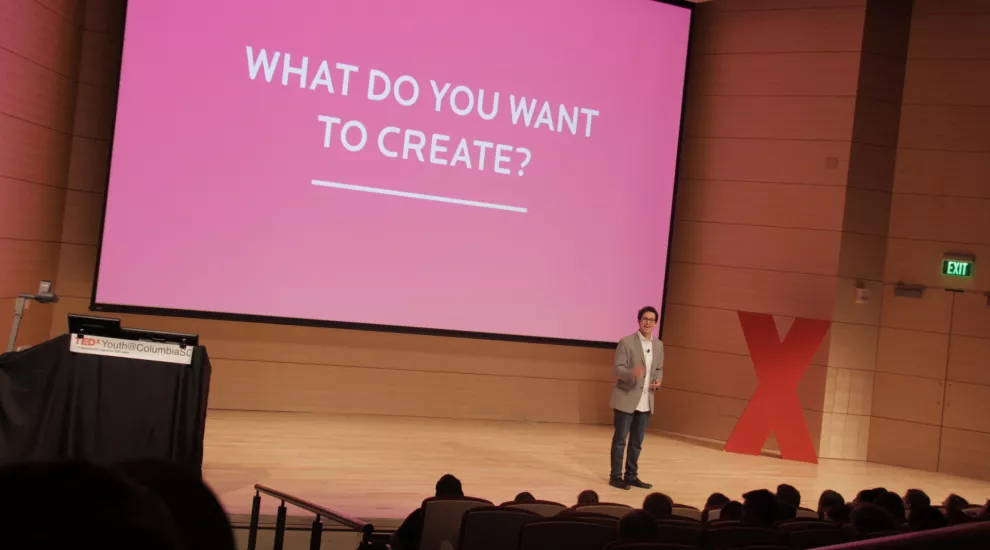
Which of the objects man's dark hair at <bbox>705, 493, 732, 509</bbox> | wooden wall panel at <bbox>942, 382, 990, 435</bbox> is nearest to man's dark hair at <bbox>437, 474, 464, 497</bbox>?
man's dark hair at <bbox>705, 493, 732, 509</bbox>

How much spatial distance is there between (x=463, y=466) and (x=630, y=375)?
4.38 feet

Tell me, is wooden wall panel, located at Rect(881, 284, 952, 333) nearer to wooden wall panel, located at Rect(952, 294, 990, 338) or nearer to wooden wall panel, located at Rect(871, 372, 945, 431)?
wooden wall panel, located at Rect(952, 294, 990, 338)

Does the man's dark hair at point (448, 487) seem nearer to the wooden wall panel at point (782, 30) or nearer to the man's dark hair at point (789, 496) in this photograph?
the man's dark hair at point (789, 496)

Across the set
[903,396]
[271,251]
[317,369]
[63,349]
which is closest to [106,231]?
[271,251]

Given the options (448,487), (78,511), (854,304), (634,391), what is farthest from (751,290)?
(78,511)

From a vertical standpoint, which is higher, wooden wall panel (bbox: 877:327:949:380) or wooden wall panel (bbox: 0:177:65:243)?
wooden wall panel (bbox: 0:177:65:243)

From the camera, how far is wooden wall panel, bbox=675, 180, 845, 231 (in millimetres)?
8781

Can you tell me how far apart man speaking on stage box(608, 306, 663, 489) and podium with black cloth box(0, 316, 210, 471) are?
313cm

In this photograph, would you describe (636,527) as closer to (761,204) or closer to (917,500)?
(917,500)

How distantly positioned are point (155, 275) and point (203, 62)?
64.6 inches

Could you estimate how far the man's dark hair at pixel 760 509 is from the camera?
12.8 feet

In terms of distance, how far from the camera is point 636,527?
10.5 feet

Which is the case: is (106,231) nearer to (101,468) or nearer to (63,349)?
(63,349)

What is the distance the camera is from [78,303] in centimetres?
778
